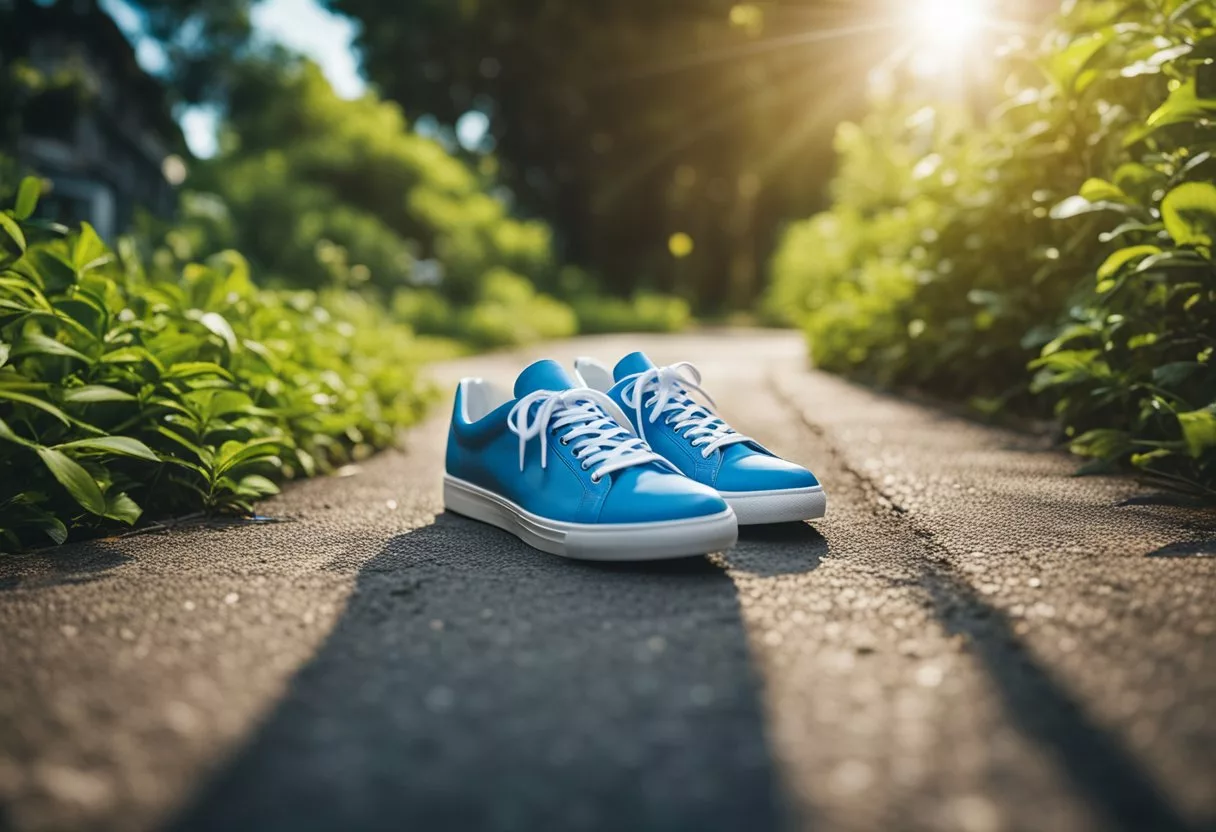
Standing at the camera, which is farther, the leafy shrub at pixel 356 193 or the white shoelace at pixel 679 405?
the leafy shrub at pixel 356 193

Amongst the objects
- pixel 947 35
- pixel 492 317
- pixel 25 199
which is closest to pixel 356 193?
pixel 492 317

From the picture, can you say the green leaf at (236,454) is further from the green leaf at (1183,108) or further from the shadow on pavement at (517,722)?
the green leaf at (1183,108)

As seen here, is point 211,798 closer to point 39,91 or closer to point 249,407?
point 249,407

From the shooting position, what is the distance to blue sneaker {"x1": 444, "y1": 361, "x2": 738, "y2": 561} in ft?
5.19

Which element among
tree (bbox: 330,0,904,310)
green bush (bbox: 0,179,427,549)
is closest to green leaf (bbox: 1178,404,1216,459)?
green bush (bbox: 0,179,427,549)

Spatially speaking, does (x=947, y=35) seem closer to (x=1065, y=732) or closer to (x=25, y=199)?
(x=25, y=199)

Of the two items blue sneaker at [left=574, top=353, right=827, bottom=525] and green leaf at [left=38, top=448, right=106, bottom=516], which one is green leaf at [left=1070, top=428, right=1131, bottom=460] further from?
green leaf at [left=38, top=448, right=106, bottom=516]

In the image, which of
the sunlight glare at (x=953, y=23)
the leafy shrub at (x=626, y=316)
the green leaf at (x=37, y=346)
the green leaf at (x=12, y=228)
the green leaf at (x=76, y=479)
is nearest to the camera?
the green leaf at (x=76, y=479)

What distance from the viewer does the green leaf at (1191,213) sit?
1.97 metres

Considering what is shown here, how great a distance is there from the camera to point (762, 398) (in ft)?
15.7

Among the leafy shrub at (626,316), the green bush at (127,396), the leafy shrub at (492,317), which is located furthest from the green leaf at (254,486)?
the leafy shrub at (626,316)

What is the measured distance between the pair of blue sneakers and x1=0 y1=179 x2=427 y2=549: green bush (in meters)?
0.55

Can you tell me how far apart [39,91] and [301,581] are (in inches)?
259

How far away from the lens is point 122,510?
1879 millimetres
